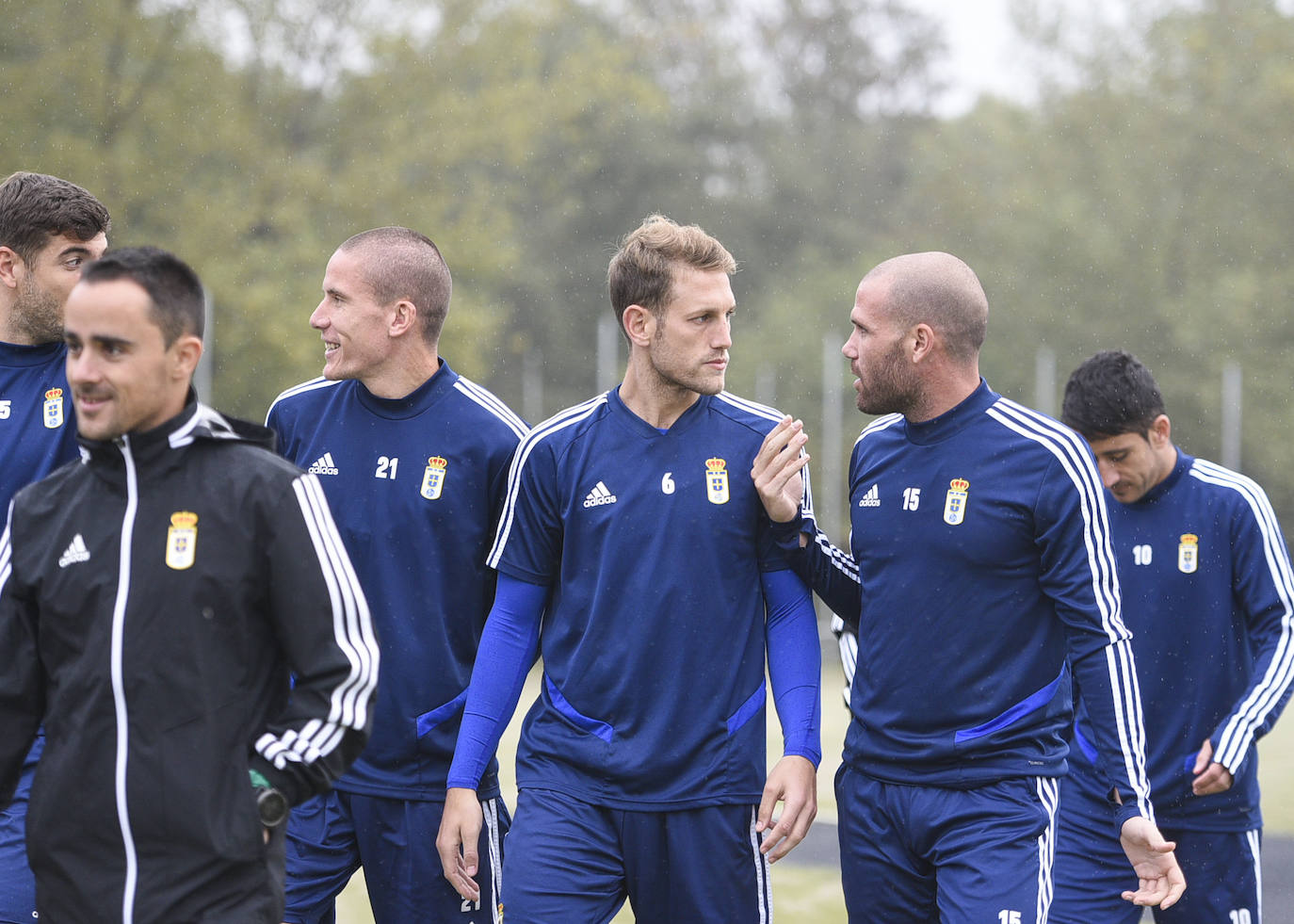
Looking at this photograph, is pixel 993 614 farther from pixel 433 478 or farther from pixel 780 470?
pixel 433 478

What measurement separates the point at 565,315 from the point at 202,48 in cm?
1964

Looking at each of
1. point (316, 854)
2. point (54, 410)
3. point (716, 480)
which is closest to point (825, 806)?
point (316, 854)

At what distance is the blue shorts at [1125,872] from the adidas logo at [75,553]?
11.7ft

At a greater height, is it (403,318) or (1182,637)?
Answer: (403,318)

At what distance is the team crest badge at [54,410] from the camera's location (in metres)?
4.59

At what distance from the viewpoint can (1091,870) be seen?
550 cm

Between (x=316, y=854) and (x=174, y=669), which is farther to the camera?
(x=316, y=854)

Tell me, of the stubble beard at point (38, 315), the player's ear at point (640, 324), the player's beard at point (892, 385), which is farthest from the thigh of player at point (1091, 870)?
the stubble beard at point (38, 315)

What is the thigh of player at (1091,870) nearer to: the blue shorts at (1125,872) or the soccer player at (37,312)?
the blue shorts at (1125,872)

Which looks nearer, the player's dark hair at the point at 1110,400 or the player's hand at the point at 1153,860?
the player's hand at the point at 1153,860

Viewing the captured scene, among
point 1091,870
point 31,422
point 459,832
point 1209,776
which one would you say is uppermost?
point 31,422

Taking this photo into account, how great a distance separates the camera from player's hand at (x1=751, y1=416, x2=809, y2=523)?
4410 millimetres

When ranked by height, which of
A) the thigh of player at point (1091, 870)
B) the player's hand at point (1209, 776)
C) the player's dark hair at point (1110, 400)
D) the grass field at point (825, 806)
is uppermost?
the player's dark hair at point (1110, 400)

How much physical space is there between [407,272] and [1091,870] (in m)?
Result: 3.12
